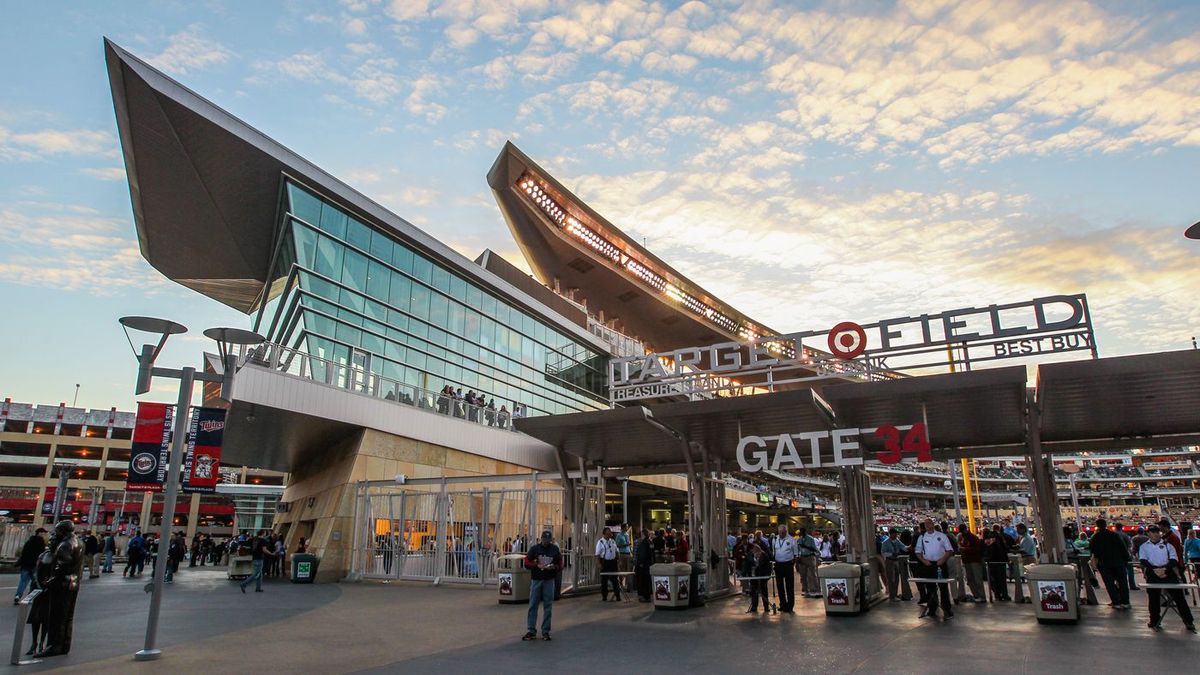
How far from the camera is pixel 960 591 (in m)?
15.1

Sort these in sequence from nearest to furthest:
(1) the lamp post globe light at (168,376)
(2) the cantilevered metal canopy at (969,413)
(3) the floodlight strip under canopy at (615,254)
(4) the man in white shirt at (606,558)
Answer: (1) the lamp post globe light at (168,376) → (2) the cantilevered metal canopy at (969,413) → (4) the man in white shirt at (606,558) → (3) the floodlight strip under canopy at (615,254)

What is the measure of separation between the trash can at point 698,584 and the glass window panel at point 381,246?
21252 millimetres

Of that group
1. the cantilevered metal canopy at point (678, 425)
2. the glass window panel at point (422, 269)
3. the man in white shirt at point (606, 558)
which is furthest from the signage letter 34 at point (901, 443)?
the glass window panel at point (422, 269)

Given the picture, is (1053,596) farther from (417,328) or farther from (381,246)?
(381,246)

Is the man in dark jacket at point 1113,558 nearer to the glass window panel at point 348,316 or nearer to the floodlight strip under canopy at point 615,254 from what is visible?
the glass window panel at point 348,316

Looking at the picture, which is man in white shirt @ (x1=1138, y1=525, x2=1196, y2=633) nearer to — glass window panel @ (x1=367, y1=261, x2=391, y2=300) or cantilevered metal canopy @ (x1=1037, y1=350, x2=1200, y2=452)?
cantilevered metal canopy @ (x1=1037, y1=350, x2=1200, y2=452)

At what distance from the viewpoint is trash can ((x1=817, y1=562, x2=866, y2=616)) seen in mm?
12305

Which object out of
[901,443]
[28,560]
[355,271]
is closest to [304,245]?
[355,271]

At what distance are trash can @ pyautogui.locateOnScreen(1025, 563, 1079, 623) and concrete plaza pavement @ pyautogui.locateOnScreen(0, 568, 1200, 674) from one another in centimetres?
34

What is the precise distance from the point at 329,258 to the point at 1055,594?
26.0 metres

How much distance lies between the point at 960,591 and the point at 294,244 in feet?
81.4

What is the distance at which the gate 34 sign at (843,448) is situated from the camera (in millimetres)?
11781

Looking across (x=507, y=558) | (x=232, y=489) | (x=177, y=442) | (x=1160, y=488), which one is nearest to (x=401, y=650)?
(x=177, y=442)

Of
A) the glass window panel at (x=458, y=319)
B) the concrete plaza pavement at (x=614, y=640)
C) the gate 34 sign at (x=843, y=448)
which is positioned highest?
the glass window panel at (x=458, y=319)
